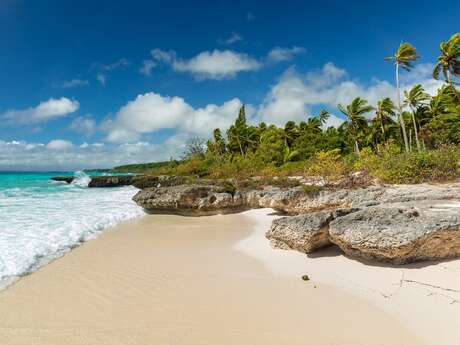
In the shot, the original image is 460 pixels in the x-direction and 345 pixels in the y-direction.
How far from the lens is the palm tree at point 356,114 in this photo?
36.9m

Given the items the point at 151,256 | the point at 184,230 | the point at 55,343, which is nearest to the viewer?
the point at 55,343

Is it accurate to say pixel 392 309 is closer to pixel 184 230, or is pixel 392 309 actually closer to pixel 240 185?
pixel 184 230

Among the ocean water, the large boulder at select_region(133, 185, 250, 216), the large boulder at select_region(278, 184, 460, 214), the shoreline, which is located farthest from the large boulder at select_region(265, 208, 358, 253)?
the large boulder at select_region(133, 185, 250, 216)

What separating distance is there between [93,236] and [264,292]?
281 inches

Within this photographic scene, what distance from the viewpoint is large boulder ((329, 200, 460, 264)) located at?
530cm

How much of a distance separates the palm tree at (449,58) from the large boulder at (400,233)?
28025mm

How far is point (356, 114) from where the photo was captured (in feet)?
123

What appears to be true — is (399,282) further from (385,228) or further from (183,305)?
(183,305)

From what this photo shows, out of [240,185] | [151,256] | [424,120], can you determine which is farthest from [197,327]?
[424,120]

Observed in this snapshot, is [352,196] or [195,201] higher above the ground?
[195,201]

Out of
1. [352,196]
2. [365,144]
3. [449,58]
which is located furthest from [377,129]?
[352,196]

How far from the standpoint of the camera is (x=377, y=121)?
3856 centimetres

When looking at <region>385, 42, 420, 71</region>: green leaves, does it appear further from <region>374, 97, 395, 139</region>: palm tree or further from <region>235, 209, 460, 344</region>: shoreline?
<region>235, 209, 460, 344</region>: shoreline

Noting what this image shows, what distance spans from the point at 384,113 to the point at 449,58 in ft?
35.3
